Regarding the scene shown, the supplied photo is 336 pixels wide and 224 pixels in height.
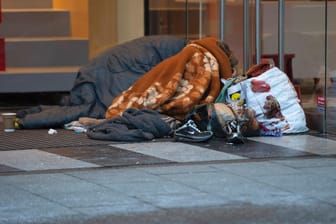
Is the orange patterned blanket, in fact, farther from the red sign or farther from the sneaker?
the red sign

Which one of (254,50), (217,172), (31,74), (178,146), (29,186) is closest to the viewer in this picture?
(29,186)

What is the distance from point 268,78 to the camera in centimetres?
889

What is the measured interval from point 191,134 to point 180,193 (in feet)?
6.46

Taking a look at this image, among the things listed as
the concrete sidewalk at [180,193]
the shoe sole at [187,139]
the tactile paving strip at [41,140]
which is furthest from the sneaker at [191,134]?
the concrete sidewalk at [180,193]

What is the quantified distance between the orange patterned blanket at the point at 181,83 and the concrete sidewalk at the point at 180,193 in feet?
5.12

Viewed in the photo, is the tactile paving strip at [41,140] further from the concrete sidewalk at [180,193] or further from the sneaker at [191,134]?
the concrete sidewalk at [180,193]

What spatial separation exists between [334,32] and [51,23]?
14.2ft

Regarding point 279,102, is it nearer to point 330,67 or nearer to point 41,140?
point 330,67

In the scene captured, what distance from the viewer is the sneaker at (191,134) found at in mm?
8305

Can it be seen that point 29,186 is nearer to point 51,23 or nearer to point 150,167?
point 150,167

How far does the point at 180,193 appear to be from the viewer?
6.39 meters

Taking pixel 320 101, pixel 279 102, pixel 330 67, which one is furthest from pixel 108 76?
pixel 330 67

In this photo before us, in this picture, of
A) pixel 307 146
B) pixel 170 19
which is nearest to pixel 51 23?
pixel 170 19

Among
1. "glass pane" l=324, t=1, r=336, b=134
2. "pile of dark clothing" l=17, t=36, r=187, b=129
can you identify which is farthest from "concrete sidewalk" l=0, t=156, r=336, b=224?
"pile of dark clothing" l=17, t=36, r=187, b=129
